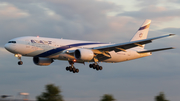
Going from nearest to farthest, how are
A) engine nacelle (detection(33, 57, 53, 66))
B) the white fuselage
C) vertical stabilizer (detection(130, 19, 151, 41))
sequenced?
the white fuselage
engine nacelle (detection(33, 57, 53, 66))
vertical stabilizer (detection(130, 19, 151, 41))

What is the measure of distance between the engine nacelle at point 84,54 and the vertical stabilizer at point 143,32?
14452 mm

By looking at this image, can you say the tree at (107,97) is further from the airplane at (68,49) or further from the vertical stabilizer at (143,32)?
the vertical stabilizer at (143,32)

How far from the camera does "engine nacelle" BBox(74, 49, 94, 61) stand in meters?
53.9

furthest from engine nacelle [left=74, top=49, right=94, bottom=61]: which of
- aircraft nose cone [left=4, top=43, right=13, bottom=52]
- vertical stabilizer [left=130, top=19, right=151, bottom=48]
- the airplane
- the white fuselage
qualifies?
vertical stabilizer [left=130, top=19, right=151, bottom=48]

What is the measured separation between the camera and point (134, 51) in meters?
62.7

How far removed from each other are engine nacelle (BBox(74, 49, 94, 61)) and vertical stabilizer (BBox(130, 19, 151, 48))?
14.5 meters

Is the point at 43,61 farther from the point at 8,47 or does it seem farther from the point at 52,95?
the point at 52,95

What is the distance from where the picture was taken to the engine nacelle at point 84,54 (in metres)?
53.9

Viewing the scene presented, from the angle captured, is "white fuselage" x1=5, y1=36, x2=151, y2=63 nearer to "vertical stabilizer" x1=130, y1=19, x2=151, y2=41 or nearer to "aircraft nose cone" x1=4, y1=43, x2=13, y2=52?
"aircraft nose cone" x1=4, y1=43, x2=13, y2=52

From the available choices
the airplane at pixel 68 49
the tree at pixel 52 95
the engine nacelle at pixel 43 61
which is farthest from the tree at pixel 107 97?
the engine nacelle at pixel 43 61

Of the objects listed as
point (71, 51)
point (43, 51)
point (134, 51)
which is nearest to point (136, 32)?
point (134, 51)

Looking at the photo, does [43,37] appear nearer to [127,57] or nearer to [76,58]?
[76,58]

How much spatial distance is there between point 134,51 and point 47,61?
52.3ft

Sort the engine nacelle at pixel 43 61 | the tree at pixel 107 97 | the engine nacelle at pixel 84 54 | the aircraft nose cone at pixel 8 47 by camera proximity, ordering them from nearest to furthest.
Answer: the tree at pixel 107 97 < the aircraft nose cone at pixel 8 47 < the engine nacelle at pixel 84 54 < the engine nacelle at pixel 43 61
